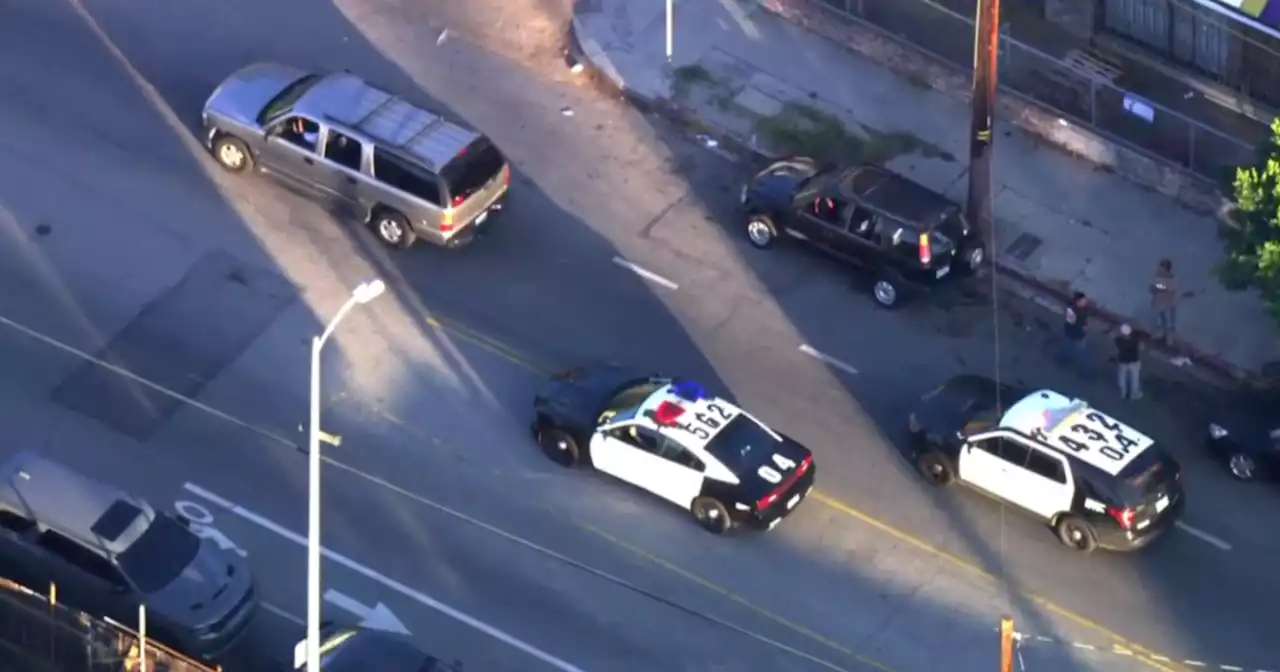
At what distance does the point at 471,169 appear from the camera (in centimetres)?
3503

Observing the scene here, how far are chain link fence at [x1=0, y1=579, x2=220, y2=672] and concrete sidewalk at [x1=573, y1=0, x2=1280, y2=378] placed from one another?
1408 cm

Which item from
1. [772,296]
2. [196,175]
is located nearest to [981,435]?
[772,296]

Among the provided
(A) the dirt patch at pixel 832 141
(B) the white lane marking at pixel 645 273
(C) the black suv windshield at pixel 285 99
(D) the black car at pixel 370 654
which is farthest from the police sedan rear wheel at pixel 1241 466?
(C) the black suv windshield at pixel 285 99

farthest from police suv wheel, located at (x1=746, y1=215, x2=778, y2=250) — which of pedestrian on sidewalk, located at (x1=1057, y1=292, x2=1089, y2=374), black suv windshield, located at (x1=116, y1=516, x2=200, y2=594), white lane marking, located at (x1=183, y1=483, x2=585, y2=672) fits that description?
black suv windshield, located at (x1=116, y1=516, x2=200, y2=594)

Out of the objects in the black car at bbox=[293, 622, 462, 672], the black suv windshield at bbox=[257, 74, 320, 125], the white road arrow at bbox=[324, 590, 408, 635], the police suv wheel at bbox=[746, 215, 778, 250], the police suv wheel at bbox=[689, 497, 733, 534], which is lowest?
the white road arrow at bbox=[324, 590, 408, 635]

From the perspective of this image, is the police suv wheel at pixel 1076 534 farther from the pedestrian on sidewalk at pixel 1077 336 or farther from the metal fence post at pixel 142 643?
the metal fence post at pixel 142 643

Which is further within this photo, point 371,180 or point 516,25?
point 516,25

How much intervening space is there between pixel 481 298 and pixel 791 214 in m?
4.60

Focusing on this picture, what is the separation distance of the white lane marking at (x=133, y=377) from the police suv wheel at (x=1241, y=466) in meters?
12.2

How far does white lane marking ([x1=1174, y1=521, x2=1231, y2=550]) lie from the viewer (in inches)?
1236

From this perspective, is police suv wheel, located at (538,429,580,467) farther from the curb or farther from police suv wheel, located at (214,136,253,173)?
the curb

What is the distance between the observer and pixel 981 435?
3133 centimetres

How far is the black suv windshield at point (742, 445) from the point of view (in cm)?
3084

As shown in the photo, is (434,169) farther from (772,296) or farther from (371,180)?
(772,296)
